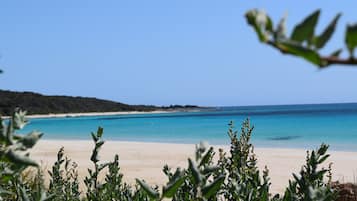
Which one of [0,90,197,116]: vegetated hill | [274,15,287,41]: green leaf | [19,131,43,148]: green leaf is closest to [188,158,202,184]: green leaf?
[19,131,43,148]: green leaf

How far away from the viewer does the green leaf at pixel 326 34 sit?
0.47 meters

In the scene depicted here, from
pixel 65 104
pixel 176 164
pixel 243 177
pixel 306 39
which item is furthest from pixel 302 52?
pixel 65 104

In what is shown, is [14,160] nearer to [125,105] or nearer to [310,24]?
[310,24]

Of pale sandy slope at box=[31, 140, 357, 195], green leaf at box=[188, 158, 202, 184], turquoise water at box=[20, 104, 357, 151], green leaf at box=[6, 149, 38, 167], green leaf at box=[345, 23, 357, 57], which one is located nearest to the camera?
green leaf at box=[345, 23, 357, 57]

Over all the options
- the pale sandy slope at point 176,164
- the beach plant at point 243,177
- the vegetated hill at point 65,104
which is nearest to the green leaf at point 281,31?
the beach plant at point 243,177

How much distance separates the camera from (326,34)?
476 mm

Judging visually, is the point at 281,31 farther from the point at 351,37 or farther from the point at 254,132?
the point at 254,132

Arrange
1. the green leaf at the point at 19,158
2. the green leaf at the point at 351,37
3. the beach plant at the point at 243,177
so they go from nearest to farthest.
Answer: the green leaf at the point at 351,37 → the green leaf at the point at 19,158 → the beach plant at the point at 243,177

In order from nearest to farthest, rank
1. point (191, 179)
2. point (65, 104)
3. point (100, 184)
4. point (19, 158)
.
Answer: point (19, 158)
point (191, 179)
point (100, 184)
point (65, 104)

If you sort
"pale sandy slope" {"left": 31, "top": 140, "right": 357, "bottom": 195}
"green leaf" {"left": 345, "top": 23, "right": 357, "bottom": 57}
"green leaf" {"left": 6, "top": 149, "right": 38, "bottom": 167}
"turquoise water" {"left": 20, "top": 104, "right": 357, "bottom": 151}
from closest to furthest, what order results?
"green leaf" {"left": 345, "top": 23, "right": 357, "bottom": 57}, "green leaf" {"left": 6, "top": 149, "right": 38, "bottom": 167}, "pale sandy slope" {"left": 31, "top": 140, "right": 357, "bottom": 195}, "turquoise water" {"left": 20, "top": 104, "right": 357, "bottom": 151}

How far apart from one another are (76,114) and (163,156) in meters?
87.8

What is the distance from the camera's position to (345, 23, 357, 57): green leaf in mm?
452

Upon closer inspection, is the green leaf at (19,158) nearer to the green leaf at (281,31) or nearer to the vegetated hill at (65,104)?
the green leaf at (281,31)

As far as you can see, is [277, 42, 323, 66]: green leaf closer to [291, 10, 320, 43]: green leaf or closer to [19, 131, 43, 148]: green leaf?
[291, 10, 320, 43]: green leaf
